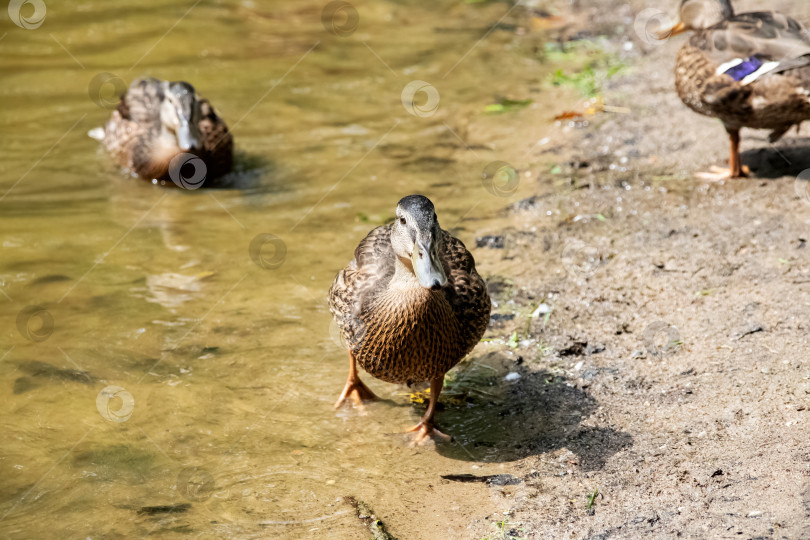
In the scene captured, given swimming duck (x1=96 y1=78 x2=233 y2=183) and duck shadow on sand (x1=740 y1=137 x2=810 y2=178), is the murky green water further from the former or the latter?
duck shadow on sand (x1=740 y1=137 x2=810 y2=178)

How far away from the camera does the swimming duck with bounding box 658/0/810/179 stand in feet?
19.7

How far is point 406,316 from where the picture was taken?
4.14 m

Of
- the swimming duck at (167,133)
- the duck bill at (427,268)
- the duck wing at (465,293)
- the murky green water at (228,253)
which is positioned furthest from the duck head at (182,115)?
the duck bill at (427,268)

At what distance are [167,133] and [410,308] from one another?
4463 millimetres

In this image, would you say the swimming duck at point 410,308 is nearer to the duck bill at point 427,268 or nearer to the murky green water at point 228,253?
the duck bill at point 427,268

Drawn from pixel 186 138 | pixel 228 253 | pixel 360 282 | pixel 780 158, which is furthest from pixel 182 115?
pixel 780 158

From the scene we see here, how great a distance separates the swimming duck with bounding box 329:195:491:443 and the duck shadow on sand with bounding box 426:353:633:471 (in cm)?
22

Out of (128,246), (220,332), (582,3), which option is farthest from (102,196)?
(582,3)

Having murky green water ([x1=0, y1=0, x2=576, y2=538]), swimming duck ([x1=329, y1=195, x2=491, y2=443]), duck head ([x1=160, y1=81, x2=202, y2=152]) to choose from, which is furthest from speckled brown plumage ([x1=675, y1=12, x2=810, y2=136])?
duck head ([x1=160, y1=81, x2=202, y2=152])

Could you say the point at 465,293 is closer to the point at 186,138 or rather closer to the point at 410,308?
the point at 410,308

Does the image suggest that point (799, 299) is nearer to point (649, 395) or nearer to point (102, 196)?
point (649, 395)

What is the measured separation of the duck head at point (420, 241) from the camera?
3680mm

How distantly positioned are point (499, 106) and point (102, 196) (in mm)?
3773

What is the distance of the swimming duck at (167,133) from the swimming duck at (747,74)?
392 centimetres
